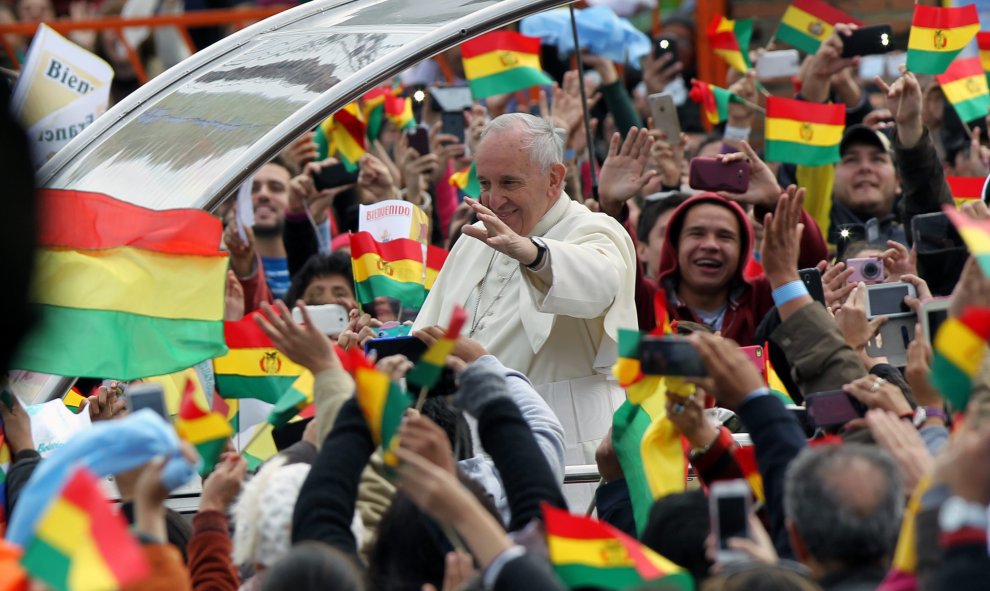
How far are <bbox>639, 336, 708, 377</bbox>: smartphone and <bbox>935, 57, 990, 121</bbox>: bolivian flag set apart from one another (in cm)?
457

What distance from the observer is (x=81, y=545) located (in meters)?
2.79

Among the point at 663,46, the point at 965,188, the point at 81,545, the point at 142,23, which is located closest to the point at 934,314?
the point at 81,545

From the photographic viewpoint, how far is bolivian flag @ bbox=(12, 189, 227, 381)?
4.86m

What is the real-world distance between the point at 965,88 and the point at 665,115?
1.38 m

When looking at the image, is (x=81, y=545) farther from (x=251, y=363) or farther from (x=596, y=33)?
(x=596, y=33)

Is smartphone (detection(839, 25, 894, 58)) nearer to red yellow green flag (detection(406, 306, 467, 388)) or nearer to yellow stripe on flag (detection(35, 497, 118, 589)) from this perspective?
red yellow green flag (detection(406, 306, 467, 388))

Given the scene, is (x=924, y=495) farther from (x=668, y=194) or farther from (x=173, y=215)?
(x=668, y=194)

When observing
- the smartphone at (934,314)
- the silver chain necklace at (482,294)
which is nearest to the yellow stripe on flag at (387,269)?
the silver chain necklace at (482,294)

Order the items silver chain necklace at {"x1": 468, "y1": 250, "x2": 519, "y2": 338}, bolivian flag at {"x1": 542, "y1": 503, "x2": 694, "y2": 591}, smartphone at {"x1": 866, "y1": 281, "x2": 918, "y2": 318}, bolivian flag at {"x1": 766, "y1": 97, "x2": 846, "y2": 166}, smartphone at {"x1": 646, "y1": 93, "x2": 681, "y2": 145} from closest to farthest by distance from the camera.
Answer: bolivian flag at {"x1": 542, "y1": 503, "x2": 694, "y2": 591} → smartphone at {"x1": 866, "y1": 281, "x2": 918, "y2": 318} → silver chain necklace at {"x1": 468, "y1": 250, "x2": 519, "y2": 338} → bolivian flag at {"x1": 766, "y1": 97, "x2": 846, "y2": 166} → smartphone at {"x1": 646, "y1": 93, "x2": 681, "y2": 145}

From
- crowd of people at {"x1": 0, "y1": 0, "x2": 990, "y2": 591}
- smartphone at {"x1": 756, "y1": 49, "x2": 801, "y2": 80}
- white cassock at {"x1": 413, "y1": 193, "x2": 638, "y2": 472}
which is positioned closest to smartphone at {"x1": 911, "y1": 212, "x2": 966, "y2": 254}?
crowd of people at {"x1": 0, "y1": 0, "x2": 990, "y2": 591}

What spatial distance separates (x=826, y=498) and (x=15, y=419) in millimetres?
2518

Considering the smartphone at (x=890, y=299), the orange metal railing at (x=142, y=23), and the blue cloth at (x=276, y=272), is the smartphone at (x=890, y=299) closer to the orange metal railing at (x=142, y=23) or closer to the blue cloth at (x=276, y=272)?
the blue cloth at (x=276, y=272)

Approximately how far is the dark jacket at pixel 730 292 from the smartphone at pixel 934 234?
0.62m

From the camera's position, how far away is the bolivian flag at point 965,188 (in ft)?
23.5
